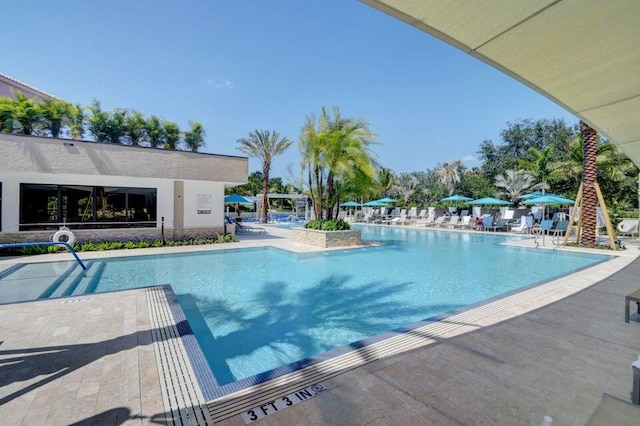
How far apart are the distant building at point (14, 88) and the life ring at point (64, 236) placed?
18546 mm

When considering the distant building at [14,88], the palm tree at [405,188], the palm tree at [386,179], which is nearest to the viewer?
the distant building at [14,88]

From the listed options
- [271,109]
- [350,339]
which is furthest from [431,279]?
[271,109]

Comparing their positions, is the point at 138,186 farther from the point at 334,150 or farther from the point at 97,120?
the point at 97,120

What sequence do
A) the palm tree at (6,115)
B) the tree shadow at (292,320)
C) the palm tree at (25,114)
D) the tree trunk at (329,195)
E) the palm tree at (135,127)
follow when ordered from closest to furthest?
the tree shadow at (292,320) < the tree trunk at (329,195) < the palm tree at (6,115) < the palm tree at (25,114) < the palm tree at (135,127)

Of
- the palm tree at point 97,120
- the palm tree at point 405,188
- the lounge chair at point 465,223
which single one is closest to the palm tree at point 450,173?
the palm tree at point 405,188

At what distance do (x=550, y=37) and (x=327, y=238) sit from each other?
11890 millimetres

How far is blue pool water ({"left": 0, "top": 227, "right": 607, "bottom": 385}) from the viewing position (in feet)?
17.3

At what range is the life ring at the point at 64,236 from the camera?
1162cm

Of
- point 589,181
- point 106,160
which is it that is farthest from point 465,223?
point 106,160

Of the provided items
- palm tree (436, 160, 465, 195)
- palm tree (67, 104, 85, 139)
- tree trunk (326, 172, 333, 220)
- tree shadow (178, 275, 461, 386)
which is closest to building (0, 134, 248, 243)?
tree trunk (326, 172, 333, 220)

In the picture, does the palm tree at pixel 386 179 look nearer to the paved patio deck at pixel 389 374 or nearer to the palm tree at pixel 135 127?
the palm tree at pixel 135 127

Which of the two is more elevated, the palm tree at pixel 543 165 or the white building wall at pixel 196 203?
the palm tree at pixel 543 165

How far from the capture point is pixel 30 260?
1008 centimetres

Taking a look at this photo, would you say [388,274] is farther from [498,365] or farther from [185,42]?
[185,42]
